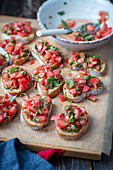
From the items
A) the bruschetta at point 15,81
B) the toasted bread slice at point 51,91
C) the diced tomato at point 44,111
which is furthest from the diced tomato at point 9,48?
the diced tomato at point 44,111

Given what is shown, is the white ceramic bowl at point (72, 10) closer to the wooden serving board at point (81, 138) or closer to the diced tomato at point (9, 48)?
the diced tomato at point (9, 48)

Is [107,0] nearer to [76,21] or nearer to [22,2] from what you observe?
[76,21]

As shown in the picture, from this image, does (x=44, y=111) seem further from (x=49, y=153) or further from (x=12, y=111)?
(x=49, y=153)

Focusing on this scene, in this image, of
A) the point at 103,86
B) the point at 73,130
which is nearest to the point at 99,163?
the point at 73,130

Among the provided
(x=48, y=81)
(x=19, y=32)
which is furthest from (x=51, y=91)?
(x=19, y=32)

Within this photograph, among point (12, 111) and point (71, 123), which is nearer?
point (71, 123)
